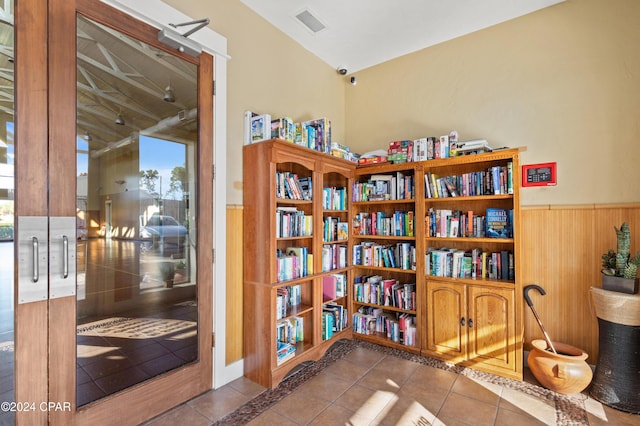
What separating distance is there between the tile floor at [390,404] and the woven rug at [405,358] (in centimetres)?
4

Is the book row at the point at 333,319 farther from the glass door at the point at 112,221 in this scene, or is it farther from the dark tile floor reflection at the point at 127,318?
the dark tile floor reflection at the point at 127,318

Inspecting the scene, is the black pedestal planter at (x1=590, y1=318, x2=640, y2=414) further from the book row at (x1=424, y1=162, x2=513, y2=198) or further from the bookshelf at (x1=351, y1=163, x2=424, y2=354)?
the bookshelf at (x1=351, y1=163, x2=424, y2=354)

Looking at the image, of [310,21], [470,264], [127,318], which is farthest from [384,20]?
[127,318]

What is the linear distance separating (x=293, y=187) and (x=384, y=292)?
1.61 meters

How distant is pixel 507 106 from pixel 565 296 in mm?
1909

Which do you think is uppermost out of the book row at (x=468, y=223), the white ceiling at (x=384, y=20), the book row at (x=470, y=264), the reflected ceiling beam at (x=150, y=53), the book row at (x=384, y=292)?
the white ceiling at (x=384, y=20)

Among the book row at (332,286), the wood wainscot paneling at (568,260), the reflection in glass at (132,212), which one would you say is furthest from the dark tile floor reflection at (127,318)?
the wood wainscot paneling at (568,260)

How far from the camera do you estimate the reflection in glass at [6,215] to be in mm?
1595

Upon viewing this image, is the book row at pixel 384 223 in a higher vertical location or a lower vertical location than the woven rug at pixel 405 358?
higher

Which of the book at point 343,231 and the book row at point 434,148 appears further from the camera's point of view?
the book at point 343,231

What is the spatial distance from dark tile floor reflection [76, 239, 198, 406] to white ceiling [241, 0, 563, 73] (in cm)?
253

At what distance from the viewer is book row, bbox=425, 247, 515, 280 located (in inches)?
110

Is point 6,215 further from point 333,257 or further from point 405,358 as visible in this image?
point 405,358

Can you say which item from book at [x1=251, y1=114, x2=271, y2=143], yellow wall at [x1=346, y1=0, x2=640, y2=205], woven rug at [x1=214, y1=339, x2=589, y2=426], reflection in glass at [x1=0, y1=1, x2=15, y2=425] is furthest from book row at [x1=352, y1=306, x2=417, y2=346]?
reflection in glass at [x1=0, y1=1, x2=15, y2=425]
